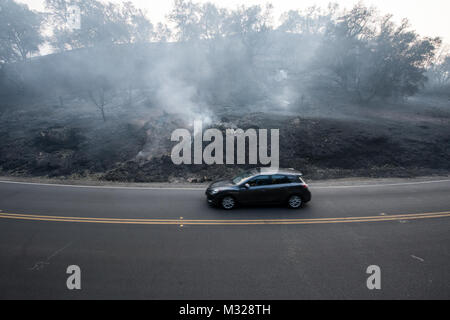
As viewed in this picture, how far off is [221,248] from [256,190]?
9.25ft

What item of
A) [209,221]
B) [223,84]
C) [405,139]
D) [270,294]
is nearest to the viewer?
[270,294]

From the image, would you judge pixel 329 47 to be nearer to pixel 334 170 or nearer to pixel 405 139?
pixel 405 139

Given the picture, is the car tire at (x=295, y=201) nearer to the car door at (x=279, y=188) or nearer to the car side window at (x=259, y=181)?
the car door at (x=279, y=188)

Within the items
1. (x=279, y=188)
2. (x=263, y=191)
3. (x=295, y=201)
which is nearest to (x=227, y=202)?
(x=263, y=191)

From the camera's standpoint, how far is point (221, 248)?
17.3 ft

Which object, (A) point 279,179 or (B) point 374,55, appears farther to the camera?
(B) point 374,55

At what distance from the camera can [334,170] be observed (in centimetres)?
1308

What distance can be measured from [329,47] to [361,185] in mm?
29450

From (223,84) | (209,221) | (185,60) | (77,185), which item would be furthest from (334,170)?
(185,60)
